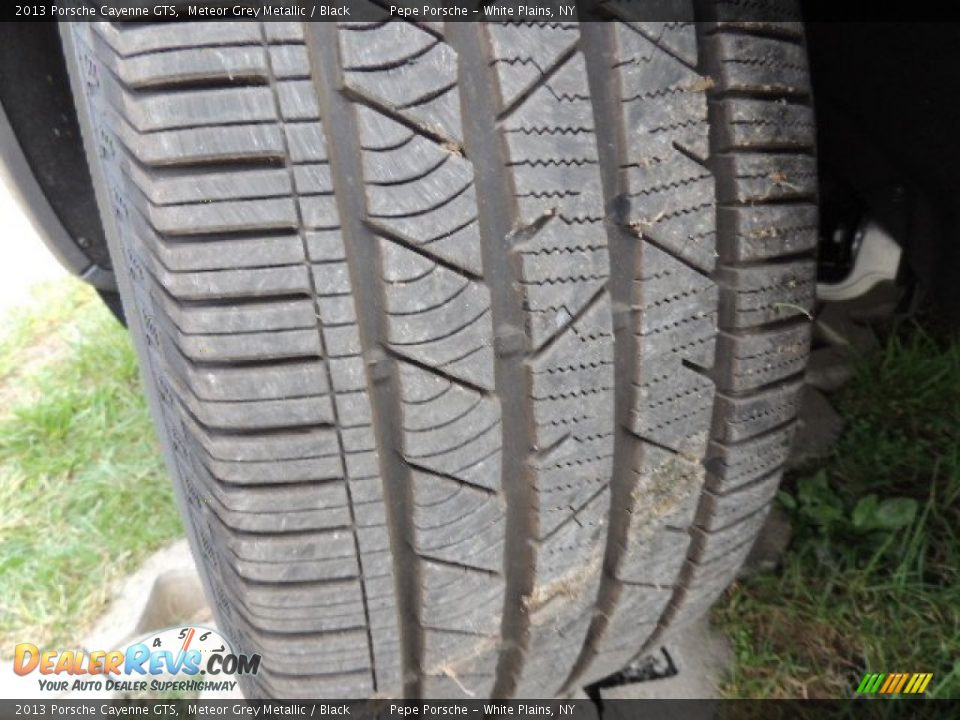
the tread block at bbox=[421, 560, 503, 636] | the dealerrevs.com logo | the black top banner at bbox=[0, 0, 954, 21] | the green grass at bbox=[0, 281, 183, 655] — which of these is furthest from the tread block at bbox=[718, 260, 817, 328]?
the green grass at bbox=[0, 281, 183, 655]

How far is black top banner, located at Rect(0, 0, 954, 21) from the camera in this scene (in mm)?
627

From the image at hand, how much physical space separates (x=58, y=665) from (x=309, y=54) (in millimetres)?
1012

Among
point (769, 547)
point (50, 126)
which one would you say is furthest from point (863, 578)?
point (50, 126)

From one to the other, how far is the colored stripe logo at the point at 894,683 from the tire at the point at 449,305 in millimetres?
357

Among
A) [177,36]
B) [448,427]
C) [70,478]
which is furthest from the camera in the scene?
[70,478]

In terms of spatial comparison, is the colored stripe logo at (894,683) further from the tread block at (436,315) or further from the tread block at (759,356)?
the tread block at (436,315)

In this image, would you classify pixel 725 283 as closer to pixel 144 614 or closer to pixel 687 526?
pixel 687 526

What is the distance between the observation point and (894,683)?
1.07 m

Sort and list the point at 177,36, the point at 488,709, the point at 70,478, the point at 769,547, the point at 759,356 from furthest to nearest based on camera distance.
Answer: the point at 70,478 < the point at 769,547 < the point at 488,709 < the point at 759,356 < the point at 177,36

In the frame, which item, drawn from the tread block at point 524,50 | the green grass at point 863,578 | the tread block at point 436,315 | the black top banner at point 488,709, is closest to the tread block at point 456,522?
the tread block at point 436,315

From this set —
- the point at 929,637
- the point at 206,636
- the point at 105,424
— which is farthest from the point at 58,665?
the point at 929,637

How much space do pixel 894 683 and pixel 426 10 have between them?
0.95 m

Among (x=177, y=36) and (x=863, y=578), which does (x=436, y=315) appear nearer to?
(x=177, y=36)

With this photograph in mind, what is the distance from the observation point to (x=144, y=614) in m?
1.30
